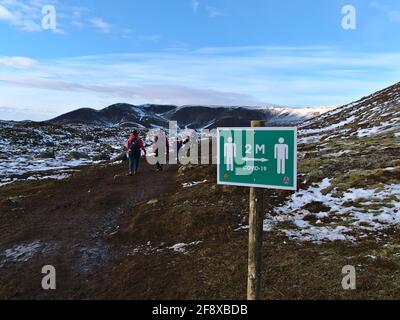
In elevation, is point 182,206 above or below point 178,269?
above

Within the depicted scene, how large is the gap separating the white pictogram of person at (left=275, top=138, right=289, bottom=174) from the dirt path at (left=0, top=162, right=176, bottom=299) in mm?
7197

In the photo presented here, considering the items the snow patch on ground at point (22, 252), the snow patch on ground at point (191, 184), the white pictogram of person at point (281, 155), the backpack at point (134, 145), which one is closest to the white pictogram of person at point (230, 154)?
the white pictogram of person at point (281, 155)

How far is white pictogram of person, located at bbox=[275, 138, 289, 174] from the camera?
232 inches

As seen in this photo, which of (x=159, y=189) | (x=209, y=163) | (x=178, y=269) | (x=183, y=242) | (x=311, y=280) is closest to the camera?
(x=311, y=280)

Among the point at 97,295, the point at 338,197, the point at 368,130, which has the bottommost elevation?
the point at 97,295

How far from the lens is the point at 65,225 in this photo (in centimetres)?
1659

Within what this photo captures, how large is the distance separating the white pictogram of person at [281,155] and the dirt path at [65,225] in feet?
23.6

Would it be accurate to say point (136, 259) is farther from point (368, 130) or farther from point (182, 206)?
point (368, 130)

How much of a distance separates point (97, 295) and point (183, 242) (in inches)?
148

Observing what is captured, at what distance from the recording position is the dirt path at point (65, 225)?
11727mm

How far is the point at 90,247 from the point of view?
1392 centimetres

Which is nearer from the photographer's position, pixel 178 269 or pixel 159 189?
pixel 178 269

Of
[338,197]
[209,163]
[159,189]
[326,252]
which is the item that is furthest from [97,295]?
[209,163]
